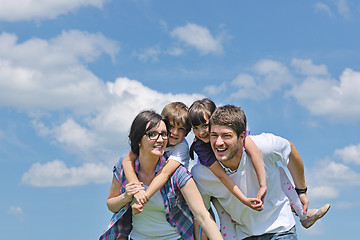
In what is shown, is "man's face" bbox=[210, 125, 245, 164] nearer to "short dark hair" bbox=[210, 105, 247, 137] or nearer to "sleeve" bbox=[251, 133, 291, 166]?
"short dark hair" bbox=[210, 105, 247, 137]

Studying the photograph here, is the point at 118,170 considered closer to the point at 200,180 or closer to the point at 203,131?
the point at 200,180

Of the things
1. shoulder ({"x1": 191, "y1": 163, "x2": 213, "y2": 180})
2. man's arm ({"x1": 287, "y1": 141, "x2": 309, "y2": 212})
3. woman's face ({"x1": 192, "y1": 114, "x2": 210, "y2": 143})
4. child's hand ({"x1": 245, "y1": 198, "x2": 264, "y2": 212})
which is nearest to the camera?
child's hand ({"x1": 245, "y1": 198, "x2": 264, "y2": 212})

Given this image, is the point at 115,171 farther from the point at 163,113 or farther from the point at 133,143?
the point at 163,113

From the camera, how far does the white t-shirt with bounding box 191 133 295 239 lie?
648cm

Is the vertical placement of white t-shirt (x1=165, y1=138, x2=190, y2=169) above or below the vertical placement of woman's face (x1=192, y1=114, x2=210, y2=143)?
below

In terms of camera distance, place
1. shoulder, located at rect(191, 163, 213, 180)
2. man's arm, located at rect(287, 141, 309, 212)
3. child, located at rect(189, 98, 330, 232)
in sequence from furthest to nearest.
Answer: man's arm, located at rect(287, 141, 309, 212) → shoulder, located at rect(191, 163, 213, 180) → child, located at rect(189, 98, 330, 232)

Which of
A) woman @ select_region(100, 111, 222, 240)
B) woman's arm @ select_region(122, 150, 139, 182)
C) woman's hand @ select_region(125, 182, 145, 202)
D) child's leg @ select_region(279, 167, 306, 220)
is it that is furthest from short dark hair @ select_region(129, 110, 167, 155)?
child's leg @ select_region(279, 167, 306, 220)

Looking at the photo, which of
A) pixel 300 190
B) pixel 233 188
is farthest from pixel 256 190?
pixel 300 190

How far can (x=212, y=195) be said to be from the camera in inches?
263

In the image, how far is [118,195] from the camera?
22.7 feet

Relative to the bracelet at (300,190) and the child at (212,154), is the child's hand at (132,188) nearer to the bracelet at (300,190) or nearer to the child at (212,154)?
the child at (212,154)

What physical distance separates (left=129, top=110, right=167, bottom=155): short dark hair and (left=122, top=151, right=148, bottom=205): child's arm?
134 millimetres

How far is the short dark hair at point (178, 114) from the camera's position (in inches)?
283

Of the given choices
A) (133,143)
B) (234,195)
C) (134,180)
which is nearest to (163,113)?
(133,143)
